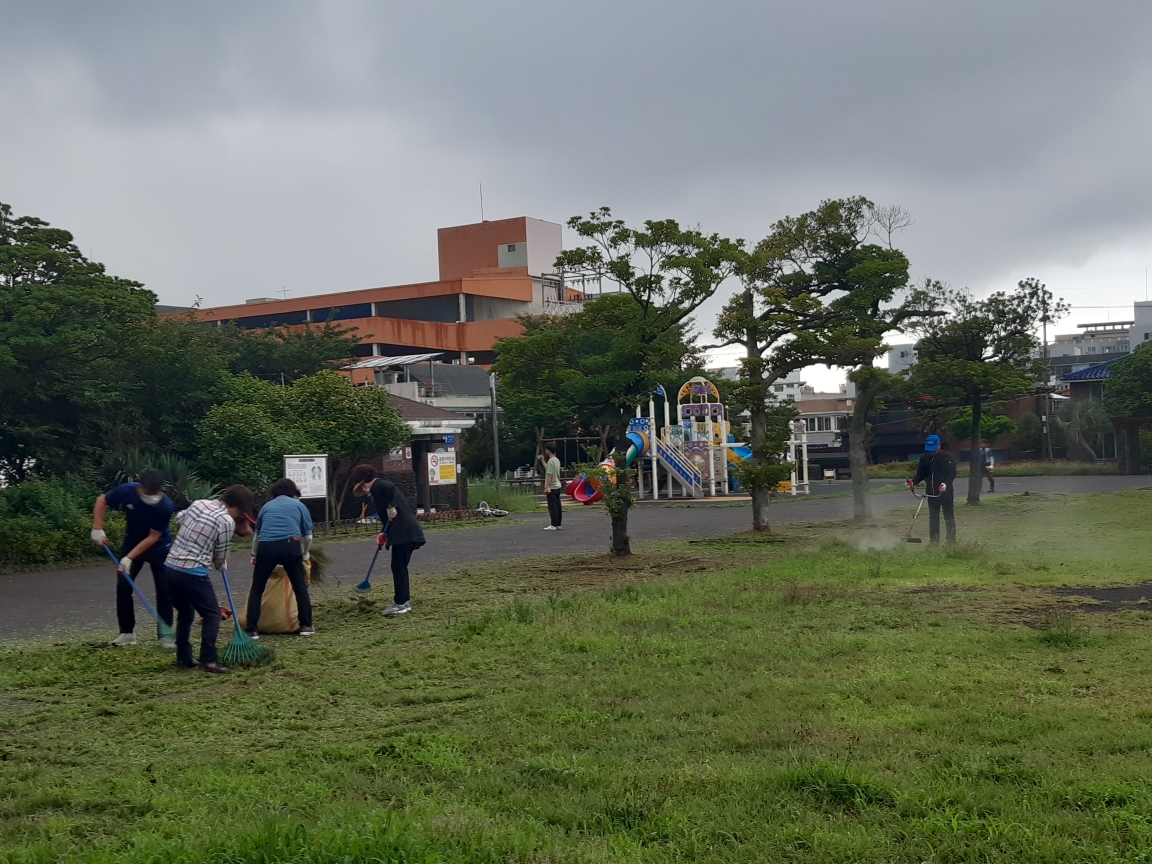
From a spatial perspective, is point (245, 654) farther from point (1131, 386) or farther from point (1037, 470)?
point (1131, 386)

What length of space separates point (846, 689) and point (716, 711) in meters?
0.95

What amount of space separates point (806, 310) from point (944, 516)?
644cm

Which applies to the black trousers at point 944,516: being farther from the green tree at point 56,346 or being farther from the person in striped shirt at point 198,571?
the green tree at point 56,346

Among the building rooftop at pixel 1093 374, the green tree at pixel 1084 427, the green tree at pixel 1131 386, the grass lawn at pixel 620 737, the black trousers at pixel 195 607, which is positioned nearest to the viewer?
the grass lawn at pixel 620 737

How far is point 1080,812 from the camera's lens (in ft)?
15.0

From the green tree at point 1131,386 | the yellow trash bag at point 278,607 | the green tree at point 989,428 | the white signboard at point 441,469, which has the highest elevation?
the green tree at point 1131,386

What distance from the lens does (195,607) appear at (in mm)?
9227

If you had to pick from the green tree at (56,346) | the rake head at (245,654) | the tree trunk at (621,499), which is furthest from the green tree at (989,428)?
the rake head at (245,654)

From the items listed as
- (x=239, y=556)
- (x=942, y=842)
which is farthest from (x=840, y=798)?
(x=239, y=556)

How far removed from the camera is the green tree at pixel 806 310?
21641 mm

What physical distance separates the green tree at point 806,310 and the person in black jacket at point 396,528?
31.8 feet

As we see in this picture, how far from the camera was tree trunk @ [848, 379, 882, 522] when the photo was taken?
24766mm

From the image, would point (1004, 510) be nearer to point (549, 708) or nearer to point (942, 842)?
point (549, 708)

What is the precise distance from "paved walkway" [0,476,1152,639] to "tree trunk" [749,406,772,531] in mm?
1190
